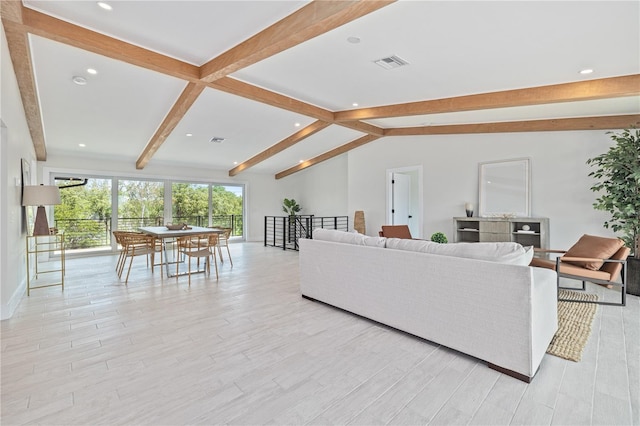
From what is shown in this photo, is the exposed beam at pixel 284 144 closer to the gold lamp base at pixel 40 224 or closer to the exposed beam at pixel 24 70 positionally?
the exposed beam at pixel 24 70

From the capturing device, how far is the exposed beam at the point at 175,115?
14.3 feet

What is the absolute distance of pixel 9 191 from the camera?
338 cm

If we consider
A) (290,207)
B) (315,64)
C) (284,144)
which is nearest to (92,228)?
(284,144)

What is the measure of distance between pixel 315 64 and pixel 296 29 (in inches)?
43.6

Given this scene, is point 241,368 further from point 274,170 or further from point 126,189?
point 274,170

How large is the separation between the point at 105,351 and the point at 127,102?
12.9 ft

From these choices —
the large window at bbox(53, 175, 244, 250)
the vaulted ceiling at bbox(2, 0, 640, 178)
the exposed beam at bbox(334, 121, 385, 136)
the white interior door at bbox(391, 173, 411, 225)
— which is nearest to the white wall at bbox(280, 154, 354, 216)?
the white interior door at bbox(391, 173, 411, 225)

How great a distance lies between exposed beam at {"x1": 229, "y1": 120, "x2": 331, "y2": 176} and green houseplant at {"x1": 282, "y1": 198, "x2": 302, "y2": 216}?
199 cm

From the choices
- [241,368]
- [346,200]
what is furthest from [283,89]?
[346,200]

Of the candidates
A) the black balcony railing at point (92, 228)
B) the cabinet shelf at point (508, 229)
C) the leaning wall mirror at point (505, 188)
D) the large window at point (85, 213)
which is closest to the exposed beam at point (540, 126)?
the leaning wall mirror at point (505, 188)

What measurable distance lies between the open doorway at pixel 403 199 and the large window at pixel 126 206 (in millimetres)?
5132

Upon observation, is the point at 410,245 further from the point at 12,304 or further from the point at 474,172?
the point at 474,172

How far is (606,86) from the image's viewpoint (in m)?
3.57

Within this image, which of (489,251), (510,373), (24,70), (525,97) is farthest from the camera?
(525,97)
